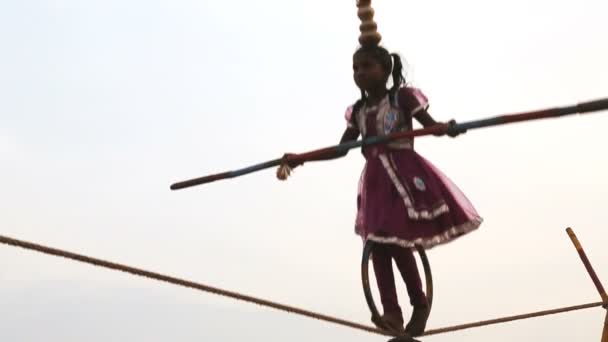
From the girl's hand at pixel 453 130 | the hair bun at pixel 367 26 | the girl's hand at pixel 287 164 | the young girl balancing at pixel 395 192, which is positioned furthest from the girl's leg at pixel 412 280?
the hair bun at pixel 367 26

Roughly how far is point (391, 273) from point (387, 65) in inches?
44.6

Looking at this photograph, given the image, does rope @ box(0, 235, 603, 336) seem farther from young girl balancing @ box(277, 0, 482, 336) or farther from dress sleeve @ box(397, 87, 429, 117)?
dress sleeve @ box(397, 87, 429, 117)

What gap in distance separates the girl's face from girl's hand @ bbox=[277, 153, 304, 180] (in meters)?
0.57

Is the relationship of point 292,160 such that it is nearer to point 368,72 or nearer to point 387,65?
point 368,72

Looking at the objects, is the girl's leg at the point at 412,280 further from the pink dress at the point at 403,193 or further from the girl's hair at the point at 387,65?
the girl's hair at the point at 387,65

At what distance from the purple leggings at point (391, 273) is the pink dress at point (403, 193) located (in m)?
0.14

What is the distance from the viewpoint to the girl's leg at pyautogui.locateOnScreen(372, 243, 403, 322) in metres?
5.29

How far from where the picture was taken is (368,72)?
5.45m

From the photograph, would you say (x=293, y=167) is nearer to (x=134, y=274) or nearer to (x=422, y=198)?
(x=422, y=198)

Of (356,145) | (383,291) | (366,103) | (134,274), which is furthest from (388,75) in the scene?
(134,274)

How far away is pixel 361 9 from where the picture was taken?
5.44 meters

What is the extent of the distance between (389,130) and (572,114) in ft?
4.47

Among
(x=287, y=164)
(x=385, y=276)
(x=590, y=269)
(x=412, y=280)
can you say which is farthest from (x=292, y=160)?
(x=590, y=269)

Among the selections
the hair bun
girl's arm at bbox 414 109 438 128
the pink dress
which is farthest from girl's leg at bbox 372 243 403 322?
the hair bun
